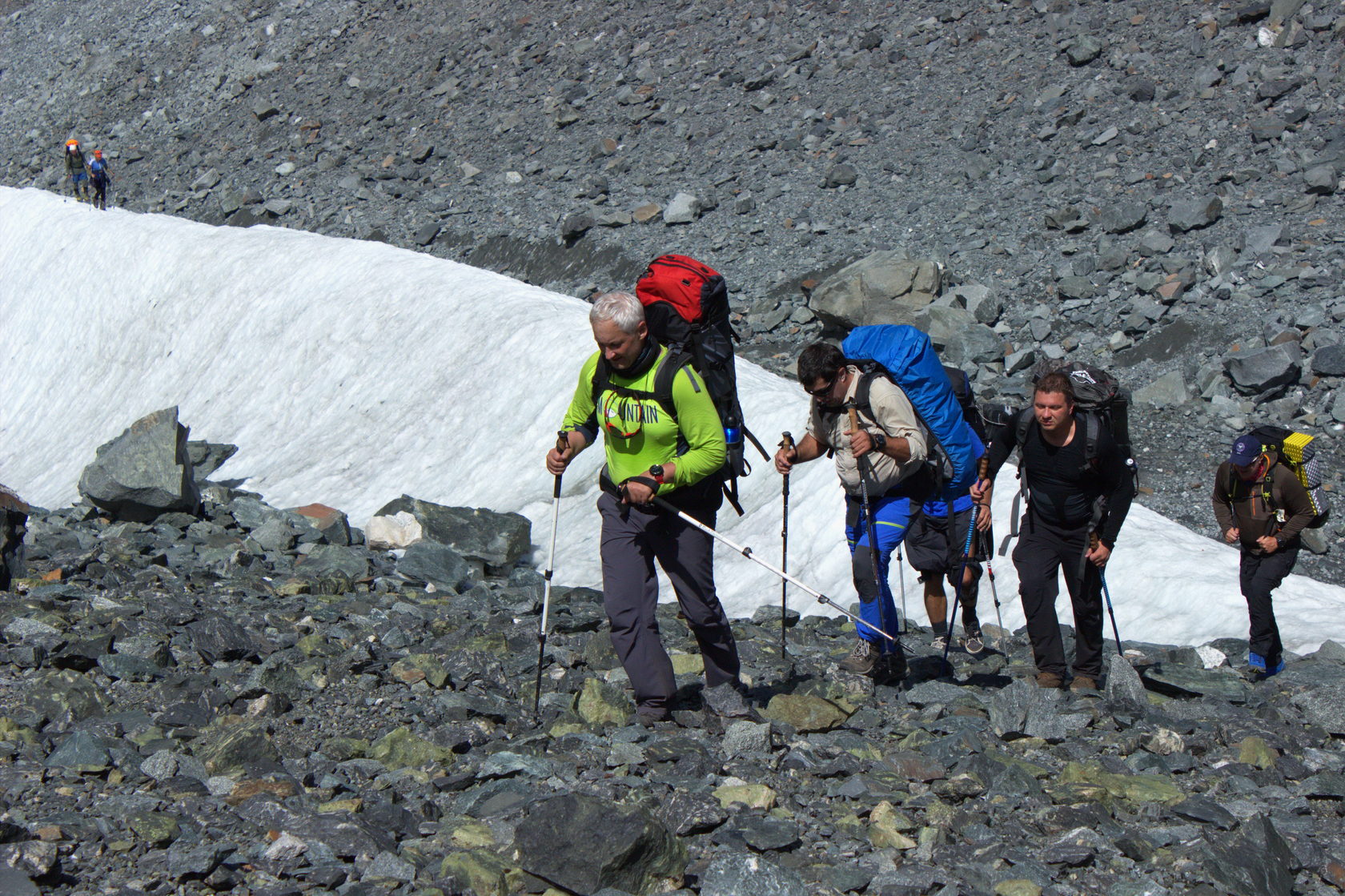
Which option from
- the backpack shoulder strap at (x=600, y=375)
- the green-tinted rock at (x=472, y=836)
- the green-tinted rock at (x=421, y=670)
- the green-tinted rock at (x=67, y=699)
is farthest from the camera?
the green-tinted rock at (x=421, y=670)

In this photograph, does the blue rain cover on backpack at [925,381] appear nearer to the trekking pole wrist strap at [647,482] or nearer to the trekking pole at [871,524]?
the trekking pole at [871,524]

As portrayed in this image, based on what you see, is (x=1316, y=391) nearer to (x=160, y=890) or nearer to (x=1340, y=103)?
(x=1340, y=103)

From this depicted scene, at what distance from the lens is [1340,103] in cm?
2228

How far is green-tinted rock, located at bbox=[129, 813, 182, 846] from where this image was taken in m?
4.87

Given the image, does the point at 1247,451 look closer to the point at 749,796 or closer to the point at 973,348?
the point at 749,796

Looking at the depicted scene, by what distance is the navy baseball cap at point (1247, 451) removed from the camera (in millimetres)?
7906

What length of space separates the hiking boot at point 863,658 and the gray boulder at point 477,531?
5.80 meters

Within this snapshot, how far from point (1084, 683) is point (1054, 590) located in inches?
25.2

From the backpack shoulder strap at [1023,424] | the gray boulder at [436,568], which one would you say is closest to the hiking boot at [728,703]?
the backpack shoulder strap at [1023,424]

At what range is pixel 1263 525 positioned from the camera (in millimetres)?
7980

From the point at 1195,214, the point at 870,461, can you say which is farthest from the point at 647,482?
the point at 1195,214

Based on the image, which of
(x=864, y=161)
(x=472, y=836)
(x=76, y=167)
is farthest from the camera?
(x=76, y=167)

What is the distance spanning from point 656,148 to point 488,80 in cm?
942

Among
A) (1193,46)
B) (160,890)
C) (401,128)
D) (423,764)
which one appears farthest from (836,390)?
(401,128)
